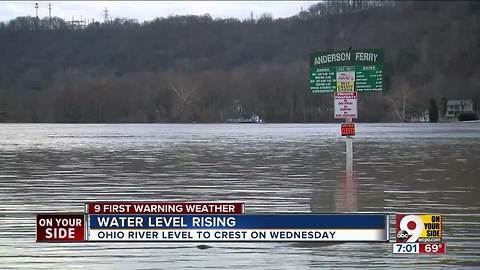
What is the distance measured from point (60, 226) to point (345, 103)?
11.6 meters

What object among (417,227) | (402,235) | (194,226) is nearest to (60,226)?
(194,226)

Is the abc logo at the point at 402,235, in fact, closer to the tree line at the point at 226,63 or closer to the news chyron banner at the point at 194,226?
the news chyron banner at the point at 194,226

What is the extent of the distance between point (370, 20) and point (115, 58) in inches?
2618

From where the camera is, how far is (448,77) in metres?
155

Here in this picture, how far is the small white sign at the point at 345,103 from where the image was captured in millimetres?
16781

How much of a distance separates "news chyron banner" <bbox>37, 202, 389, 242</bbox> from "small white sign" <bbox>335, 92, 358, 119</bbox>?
10704mm

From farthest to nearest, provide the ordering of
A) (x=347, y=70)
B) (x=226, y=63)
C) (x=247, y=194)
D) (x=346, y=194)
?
(x=226, y=63), (x=347, y=70), (x=247, y=194), (x=346, y=194)

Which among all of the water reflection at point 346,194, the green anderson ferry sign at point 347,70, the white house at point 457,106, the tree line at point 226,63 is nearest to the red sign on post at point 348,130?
the green anderson ferry sign at point 347,70

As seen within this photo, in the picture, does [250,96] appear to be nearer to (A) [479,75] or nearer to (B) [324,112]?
(B) [324,112]

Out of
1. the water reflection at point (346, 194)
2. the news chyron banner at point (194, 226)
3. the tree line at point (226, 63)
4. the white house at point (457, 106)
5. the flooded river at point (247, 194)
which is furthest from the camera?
the tree line at point (226, 63)

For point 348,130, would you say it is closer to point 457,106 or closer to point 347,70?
point 347,70

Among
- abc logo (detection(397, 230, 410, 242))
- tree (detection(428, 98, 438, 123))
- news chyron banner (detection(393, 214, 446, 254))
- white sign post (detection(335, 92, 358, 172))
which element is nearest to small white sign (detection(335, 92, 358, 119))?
white sign post (detection(335, 92, 358, 172))

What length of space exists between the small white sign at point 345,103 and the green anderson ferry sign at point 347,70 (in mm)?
144

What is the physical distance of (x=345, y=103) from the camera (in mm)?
16875
